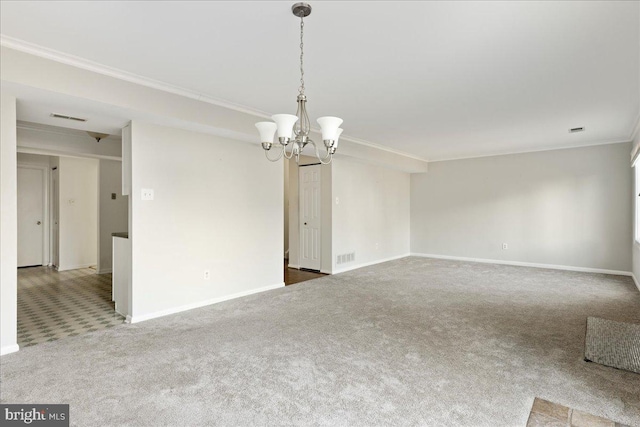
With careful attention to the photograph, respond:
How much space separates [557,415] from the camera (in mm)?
1894

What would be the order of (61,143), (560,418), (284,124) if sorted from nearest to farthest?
(560,418) < (284,124) < (61,143)

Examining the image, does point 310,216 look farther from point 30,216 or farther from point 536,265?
point 30,216

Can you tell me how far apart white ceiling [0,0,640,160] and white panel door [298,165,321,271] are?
241 cm

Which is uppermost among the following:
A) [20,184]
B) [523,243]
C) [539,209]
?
[20,184]

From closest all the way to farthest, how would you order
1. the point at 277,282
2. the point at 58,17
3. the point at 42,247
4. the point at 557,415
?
the point at 557,415
the point at 58,17
the point at 277,282
the point at 42,247

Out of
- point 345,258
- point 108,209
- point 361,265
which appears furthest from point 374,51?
point 108,209

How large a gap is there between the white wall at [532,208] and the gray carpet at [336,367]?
229 centimetres

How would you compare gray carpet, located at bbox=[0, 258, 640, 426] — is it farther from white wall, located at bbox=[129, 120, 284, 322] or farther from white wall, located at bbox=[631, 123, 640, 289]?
white wall, located at bbox=[631, 123, 640, 289]

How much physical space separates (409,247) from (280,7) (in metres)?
7.16

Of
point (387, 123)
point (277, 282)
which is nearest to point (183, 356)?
point (277, 282)

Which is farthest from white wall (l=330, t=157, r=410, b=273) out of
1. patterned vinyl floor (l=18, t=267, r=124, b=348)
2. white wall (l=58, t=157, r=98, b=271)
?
white wall (l=58, t=157, r=98, b=271)

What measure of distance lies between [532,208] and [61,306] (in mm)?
7900

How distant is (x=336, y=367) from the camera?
8.10 ft

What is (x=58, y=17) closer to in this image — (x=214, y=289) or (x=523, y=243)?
(x=214, y=289)
